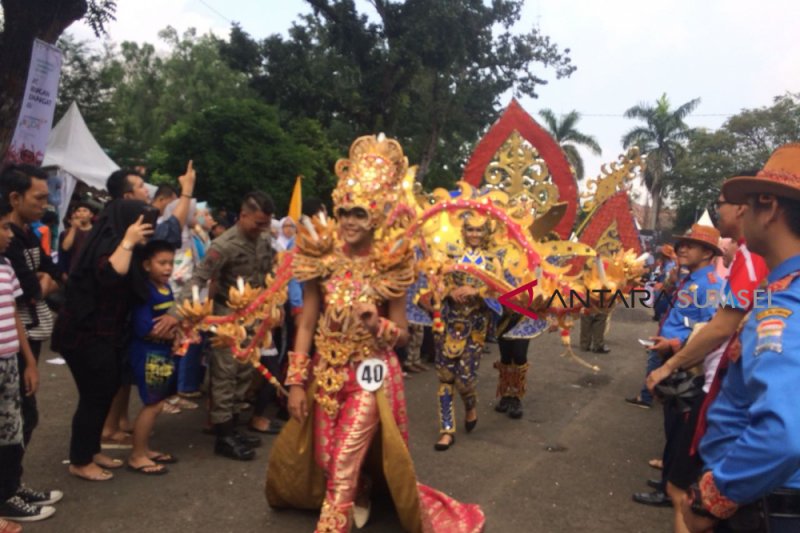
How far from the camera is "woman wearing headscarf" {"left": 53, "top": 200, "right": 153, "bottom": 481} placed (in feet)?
12.1

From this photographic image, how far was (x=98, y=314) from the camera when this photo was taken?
3.78 meters

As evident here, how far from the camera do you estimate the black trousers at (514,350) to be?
6.00 m

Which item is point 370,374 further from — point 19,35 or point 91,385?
point 19,35

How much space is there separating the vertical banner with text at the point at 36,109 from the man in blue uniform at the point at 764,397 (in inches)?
308

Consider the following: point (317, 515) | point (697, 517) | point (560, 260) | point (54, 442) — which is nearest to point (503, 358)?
point (560, 260)

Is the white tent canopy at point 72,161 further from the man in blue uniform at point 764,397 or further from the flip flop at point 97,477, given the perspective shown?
the man in blue uniform at point 764,397

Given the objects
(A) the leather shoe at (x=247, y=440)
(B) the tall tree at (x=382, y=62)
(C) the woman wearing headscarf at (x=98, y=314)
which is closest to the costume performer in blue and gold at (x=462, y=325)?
(A) the leather shoe at (x=247, y=440)

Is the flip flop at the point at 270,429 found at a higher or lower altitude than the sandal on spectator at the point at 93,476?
lower

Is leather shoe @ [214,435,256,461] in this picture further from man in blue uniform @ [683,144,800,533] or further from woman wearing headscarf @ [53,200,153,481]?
man in blue uniform @ [683,144,800,533]

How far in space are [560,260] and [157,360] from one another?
288 centimetres

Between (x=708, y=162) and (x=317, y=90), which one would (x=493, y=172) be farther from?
(x=708, y=162)

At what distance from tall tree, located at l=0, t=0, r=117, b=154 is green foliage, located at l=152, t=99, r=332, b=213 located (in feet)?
19.4

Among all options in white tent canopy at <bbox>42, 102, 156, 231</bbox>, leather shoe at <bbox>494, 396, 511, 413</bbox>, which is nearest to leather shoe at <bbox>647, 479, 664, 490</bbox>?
leather shoe at <bbox>494, 396, 511, 413</bbox>

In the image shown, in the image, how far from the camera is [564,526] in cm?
375
